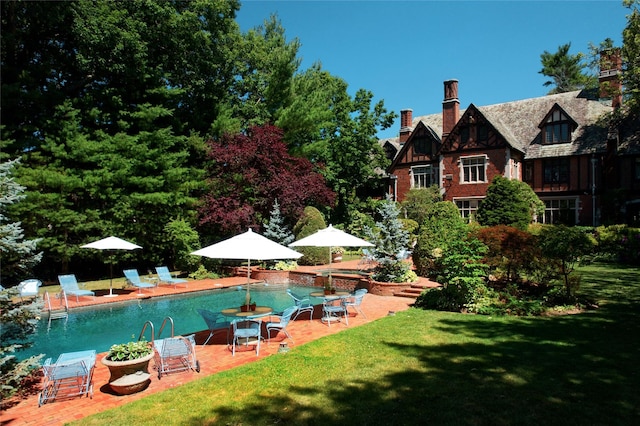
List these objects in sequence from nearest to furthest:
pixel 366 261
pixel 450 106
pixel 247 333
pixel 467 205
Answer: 1. pixel 247 333
2. pixel 366 261
3. pixel 467 205
4. pixel 450 106

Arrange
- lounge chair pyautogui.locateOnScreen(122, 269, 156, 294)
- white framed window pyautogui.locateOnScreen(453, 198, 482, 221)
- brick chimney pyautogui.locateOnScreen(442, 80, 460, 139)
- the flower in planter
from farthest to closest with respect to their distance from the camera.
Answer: brick chimney pyautogui.locateOnScreen(442, 80, 460, 139) < white framed window pyautogui.locateOnScreen(453, 198, 482, 221) < lounge chair pyautogui.locateOnScreen(122, 269, 156, 294) < the flower in planter

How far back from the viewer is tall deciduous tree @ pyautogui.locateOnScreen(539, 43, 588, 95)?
55125mm

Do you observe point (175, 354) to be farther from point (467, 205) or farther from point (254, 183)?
point (467, 205)

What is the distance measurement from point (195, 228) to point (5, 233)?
57.4ft

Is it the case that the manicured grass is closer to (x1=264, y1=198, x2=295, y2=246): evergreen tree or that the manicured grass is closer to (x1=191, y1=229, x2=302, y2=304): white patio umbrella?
(x1=191, y1=229, x2=302, y2=304): white patio umbrella

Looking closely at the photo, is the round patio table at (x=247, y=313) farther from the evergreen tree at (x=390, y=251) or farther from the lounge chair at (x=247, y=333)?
the evergreen tree at (x=390, y=251)

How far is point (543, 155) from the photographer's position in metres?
32.7

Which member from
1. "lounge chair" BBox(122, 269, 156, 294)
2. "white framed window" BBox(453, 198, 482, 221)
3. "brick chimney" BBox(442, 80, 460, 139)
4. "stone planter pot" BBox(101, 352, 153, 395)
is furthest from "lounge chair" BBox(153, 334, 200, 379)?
"brick chimney" BBox(442, 80, 460, 139)

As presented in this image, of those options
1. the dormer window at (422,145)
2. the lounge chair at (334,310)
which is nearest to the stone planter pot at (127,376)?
the lounge chair at (334,310)

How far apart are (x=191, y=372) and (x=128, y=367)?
1.30 meters

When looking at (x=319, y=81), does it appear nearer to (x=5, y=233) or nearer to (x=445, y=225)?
(x=445, y=225)

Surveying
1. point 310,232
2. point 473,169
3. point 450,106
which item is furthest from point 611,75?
point 310,232

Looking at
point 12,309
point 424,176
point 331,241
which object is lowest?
point 12,309

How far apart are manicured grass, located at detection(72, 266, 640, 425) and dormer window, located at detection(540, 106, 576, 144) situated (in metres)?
27.1
